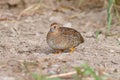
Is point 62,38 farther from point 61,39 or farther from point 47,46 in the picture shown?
point 47,46

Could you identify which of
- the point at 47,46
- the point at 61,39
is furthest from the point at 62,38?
the point at 47,46

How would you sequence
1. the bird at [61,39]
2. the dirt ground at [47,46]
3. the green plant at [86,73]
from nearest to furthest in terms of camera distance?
the green plant at [86,73]
the dirt ground at [47,46]
the bird at [61,39]

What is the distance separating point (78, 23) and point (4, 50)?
9.42 ft

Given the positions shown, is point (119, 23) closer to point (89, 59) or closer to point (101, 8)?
point (101, 8)

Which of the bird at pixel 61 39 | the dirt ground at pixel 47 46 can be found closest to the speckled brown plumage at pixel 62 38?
the bird at pixel 61 39

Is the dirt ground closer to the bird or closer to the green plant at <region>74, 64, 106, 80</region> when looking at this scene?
the bird

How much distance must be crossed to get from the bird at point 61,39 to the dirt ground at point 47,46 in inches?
5.1

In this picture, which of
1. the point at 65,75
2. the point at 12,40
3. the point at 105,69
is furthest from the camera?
the point at 12,40

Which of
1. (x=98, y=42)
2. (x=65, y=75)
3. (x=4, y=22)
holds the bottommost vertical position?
(x=65, y=75)

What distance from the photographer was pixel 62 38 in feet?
25.5

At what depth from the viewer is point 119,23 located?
10062mm

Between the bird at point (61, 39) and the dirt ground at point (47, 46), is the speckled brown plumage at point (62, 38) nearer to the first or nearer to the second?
the bird at point (61, 39)

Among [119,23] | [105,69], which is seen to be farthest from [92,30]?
[105,69]

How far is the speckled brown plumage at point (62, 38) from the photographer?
7703 mm
